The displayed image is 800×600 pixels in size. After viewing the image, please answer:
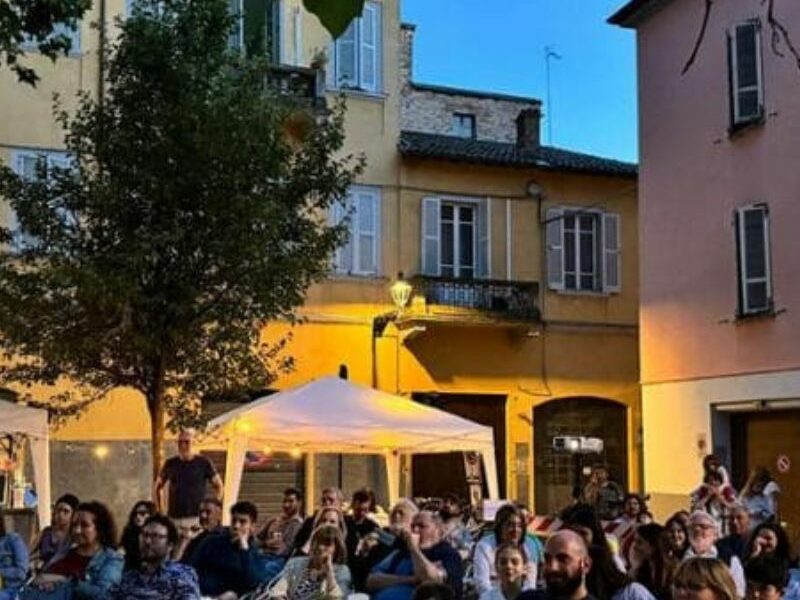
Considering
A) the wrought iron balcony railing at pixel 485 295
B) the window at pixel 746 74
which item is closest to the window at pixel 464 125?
the wrought iron balcony railing at pixel 485 295

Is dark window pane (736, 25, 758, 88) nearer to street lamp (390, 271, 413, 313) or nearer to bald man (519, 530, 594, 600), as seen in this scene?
street lamp (390, 271, 413, 313)

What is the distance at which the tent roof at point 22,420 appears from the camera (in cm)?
1259

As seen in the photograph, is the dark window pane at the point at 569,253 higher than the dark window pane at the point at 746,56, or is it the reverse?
the dark window pane at the point at 746,56

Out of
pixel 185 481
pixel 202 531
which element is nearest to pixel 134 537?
pixel 202 531

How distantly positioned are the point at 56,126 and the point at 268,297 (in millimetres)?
5866

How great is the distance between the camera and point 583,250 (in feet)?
75.2

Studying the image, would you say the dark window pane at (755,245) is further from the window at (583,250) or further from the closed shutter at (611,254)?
the closed shutter at (611,254)

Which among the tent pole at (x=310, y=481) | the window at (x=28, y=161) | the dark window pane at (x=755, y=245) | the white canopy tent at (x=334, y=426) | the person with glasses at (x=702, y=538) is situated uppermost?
the window at (x=28, y=161)

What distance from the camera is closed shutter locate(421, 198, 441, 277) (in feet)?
70.8

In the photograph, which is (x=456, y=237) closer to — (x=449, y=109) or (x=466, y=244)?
(x=466, y=244)

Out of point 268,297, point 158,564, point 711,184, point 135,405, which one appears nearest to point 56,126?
point 135,405

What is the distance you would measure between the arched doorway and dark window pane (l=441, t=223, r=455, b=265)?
2979 millimetres

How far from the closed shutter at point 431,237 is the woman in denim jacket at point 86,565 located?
13.8 metres

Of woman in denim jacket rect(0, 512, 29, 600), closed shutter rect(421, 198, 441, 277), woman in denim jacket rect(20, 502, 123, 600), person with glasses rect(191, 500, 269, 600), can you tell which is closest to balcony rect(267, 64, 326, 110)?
closed shutter rect(421, 198, 441, 277)
